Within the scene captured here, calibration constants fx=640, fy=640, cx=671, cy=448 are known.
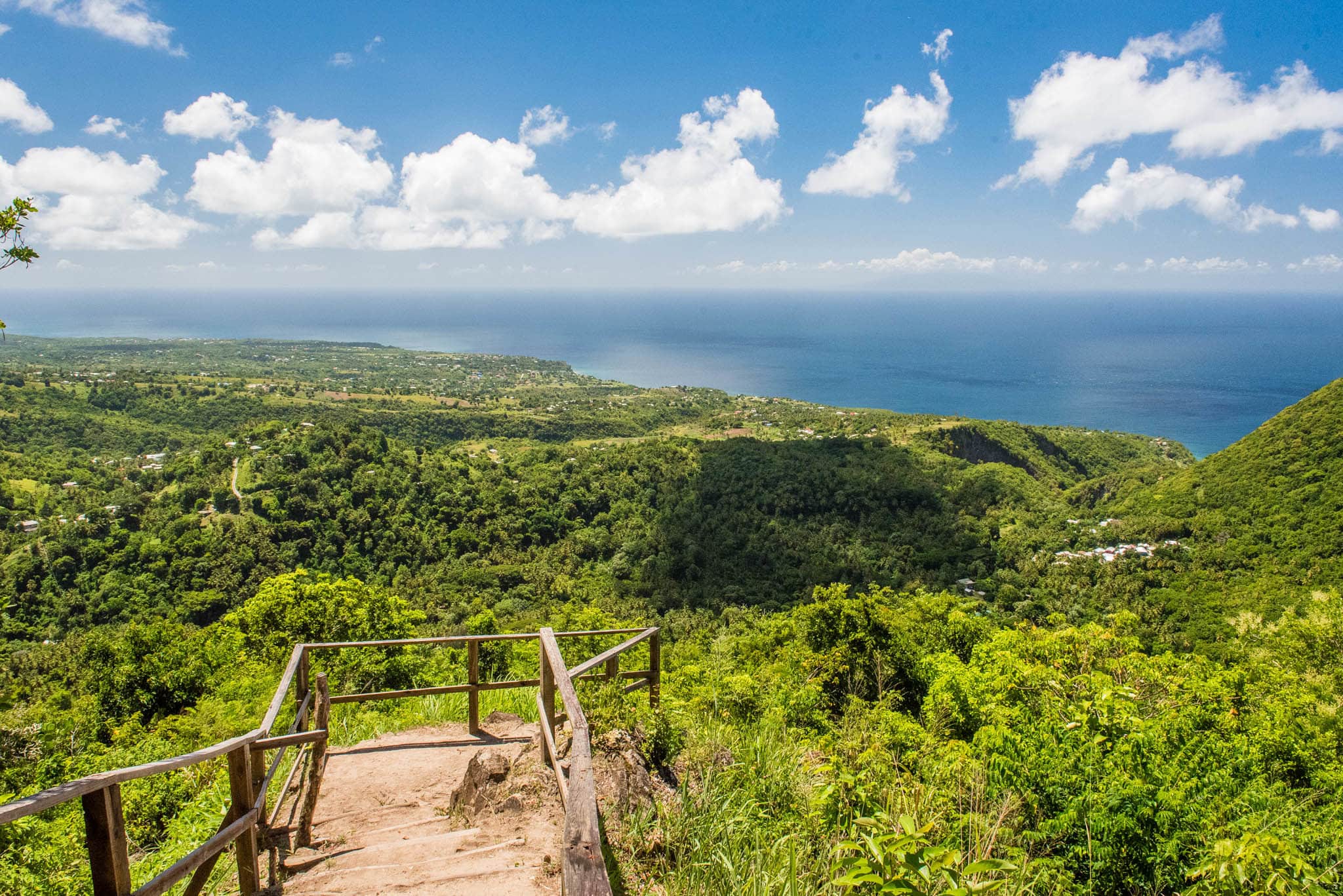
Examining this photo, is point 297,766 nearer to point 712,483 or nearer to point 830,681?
point 830,681

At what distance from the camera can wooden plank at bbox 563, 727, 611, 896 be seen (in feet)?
5.27

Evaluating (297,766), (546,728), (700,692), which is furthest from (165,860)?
(700,692)

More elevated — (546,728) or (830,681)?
(546,728)

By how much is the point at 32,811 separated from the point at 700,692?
6229mm

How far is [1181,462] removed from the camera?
6306cm

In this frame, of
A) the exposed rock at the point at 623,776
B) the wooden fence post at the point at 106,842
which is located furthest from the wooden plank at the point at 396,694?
the wooden fence post at the point at 106,842

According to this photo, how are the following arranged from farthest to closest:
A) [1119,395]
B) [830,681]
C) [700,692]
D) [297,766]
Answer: [1119,395] → [830,681] → [700,692] → [297,766]

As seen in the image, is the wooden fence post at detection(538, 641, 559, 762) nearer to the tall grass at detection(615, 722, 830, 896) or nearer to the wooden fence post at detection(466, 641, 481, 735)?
the tall grass at detection(615, 722, 830, 896)

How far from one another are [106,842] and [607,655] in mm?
2632

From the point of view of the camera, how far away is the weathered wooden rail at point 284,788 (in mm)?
1742

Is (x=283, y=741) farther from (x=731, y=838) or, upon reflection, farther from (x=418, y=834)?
(x=731, y=838)

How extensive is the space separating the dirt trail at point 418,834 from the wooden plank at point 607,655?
640mm

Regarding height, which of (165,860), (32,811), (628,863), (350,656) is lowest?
(350,656)

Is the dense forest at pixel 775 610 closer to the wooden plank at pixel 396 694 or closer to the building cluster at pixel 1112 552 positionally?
the building cluster at pixel 1112 552
